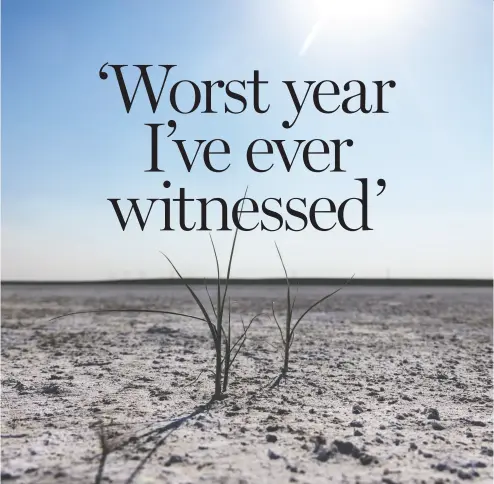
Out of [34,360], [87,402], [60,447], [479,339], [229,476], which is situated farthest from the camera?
[479,339]

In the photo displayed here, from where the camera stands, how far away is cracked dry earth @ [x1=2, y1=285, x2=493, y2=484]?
88.0 inches

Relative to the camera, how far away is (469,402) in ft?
11.2

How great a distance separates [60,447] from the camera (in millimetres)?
2430

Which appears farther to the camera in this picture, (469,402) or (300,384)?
(300,384)

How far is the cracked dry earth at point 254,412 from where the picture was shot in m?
2.23

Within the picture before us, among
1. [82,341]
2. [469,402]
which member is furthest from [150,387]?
[82,341]

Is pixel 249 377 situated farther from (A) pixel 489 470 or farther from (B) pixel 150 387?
(A) pixel 489 470

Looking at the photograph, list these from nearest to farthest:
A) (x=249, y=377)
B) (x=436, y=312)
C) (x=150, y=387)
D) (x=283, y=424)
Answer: (x=283, y=424) < (x=150, y=387) < (x=249, y=377) < (x=436, y=312)

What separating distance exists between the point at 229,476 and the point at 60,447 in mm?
812

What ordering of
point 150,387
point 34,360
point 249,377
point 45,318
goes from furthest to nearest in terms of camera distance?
1. point 45,318
2. point 34,360
3. point 249,377
4. point 150,387

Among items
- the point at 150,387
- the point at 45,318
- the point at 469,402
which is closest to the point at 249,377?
the point at 150,387

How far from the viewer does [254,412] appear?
119 inches

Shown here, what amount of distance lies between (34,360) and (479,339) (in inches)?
196

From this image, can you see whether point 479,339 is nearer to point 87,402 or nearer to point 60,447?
point 87,402
